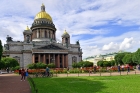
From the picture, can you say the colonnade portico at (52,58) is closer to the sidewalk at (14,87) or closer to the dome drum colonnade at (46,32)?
the dome drum colonnade at (46,32)

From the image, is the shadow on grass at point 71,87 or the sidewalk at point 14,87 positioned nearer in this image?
the shadow on grass at point 71,87

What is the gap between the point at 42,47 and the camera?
80.3 metres

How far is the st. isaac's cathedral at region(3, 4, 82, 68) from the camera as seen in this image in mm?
80625

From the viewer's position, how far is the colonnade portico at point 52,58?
80.0m

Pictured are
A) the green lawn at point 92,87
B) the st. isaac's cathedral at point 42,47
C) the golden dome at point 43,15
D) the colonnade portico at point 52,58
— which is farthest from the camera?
the golden dome at point 43,15

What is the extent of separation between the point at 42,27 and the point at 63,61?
1904 centimetres

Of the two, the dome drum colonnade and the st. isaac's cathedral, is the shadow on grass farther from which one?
the dome drum colonnade

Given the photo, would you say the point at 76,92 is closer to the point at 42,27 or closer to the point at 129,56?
the point at 129,56

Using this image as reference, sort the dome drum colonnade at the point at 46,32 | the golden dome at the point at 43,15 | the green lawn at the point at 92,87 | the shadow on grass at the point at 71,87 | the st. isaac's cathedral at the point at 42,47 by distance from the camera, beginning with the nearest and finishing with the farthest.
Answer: the green lawn at the point at 92,87 < the shadow on grass at the point at 71,87 < the st. isaac's cathedral at the point at 42,47 < the dome drum colonnade at the point at 46,32 < the golden dome at the point at 43,15

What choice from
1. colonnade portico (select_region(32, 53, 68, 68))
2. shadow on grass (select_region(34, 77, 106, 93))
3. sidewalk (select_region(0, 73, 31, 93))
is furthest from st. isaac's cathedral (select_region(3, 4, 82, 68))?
shadow on grass (select_region(34, 77, 106, 93))

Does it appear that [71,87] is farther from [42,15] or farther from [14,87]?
[42,15]

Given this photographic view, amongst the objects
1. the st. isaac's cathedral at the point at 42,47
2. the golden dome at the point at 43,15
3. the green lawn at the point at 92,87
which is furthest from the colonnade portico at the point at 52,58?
the green lawn at the point at 92,87

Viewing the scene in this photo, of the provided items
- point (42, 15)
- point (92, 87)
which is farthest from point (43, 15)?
point (92, 87)

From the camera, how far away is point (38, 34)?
88.4 m
